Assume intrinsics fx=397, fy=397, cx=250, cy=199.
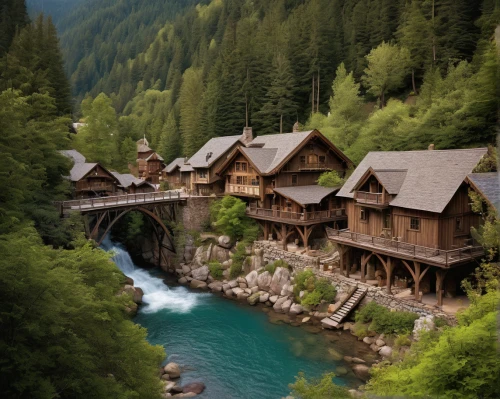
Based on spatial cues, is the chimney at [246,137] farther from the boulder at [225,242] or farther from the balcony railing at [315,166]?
the boulder at [225,242]

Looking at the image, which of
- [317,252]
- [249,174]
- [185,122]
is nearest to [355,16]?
[185,122]

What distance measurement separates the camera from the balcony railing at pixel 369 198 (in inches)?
1013

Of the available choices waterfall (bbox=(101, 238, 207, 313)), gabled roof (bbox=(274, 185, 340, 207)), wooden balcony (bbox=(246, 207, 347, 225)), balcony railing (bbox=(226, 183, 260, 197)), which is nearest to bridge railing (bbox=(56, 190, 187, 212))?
waterfall (bbox=(101, 238, 207, 313))

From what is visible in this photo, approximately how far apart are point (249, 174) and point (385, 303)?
1752 centimetres

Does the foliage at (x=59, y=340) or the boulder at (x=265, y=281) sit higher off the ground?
the foliage at (x=59, y=340)

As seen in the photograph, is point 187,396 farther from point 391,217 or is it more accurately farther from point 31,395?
point 391,217

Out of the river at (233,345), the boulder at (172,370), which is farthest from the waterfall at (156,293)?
the boulder at (172,370)

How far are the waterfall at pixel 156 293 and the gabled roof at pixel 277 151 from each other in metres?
12.2

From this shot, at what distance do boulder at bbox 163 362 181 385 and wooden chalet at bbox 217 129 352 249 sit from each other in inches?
569

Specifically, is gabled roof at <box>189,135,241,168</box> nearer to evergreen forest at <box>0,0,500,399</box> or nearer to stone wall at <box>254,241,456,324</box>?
evergreen forest at <box>0,0,500,399</box>

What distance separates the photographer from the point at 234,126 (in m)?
53.9

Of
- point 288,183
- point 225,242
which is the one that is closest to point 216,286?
point 225,242

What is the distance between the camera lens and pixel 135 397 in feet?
40.6

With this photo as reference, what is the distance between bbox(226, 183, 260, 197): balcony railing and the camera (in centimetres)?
3629
